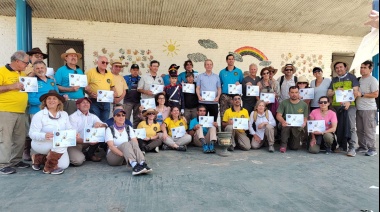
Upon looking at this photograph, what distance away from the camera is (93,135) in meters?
4.03

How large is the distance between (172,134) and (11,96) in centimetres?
269

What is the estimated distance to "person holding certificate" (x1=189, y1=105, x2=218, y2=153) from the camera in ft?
16.6

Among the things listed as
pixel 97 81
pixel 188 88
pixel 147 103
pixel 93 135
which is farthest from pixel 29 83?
pixel 188 88

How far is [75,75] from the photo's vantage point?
4.42 meters

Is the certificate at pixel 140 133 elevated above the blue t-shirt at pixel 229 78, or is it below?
below

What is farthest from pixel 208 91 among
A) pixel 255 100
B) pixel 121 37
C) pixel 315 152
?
pixel 121 37

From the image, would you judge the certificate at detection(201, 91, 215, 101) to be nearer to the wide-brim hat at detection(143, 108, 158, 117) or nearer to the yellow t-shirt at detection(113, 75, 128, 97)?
the wide-brim hat at detection(143, 108, 158, 117)

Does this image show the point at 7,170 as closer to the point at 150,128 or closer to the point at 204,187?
the point at 150,128

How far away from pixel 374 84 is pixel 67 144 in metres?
5.17

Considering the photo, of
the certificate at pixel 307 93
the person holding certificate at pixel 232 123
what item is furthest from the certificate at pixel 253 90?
the certificate at pixel 307 93

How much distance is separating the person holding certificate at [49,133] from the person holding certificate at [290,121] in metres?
3.81

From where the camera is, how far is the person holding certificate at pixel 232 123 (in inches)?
208

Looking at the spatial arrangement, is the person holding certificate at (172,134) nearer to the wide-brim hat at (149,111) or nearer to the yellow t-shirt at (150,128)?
the yellow t-shirt at (150,128)

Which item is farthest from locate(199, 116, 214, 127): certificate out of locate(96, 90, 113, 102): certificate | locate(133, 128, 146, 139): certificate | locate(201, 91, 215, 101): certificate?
locate(96, 90, 113, 102): certificate
